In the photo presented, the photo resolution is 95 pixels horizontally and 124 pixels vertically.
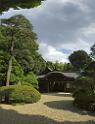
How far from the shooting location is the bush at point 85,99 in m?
28.4

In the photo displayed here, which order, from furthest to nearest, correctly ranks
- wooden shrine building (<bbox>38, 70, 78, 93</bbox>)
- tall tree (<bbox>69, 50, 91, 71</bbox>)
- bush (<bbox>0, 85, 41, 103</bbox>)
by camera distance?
tall tree (<bbox>69, 50, 91, 71</bbox>) → wooden shrine building (<bbox>38, 70, 78, 93</bbox>) → bush (<bbox>0, 85, 41, 103</bbox>)

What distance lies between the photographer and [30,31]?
136 ft

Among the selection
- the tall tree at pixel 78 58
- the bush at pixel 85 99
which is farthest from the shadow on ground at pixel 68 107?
the tall tree at pixel 78 58

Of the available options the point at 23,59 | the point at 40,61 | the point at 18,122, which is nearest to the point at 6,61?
the point at 23,59

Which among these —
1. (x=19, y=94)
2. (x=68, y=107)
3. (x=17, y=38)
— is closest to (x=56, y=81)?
(x=17, y=38)

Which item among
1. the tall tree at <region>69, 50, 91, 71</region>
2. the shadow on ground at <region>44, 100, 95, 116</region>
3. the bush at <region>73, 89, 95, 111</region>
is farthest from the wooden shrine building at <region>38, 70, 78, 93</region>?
the tall tree at <region>69, 50, 91, 71</region>

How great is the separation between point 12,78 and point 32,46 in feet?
14.8

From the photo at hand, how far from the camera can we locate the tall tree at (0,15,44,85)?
41250mm

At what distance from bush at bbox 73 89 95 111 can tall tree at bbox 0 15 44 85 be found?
12754mm

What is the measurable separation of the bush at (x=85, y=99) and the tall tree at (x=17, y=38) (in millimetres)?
12754

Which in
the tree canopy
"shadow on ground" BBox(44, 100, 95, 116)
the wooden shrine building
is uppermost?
the tree canopy

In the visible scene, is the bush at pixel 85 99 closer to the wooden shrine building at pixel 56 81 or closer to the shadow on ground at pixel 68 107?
the shadow on ground at pixel 68 107

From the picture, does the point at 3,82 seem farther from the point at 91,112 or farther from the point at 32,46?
the point at 91,112

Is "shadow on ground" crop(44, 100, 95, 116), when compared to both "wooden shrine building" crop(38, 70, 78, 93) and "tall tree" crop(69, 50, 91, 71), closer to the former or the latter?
"wooden shrine building" crop(38, 70, 78, 93)
